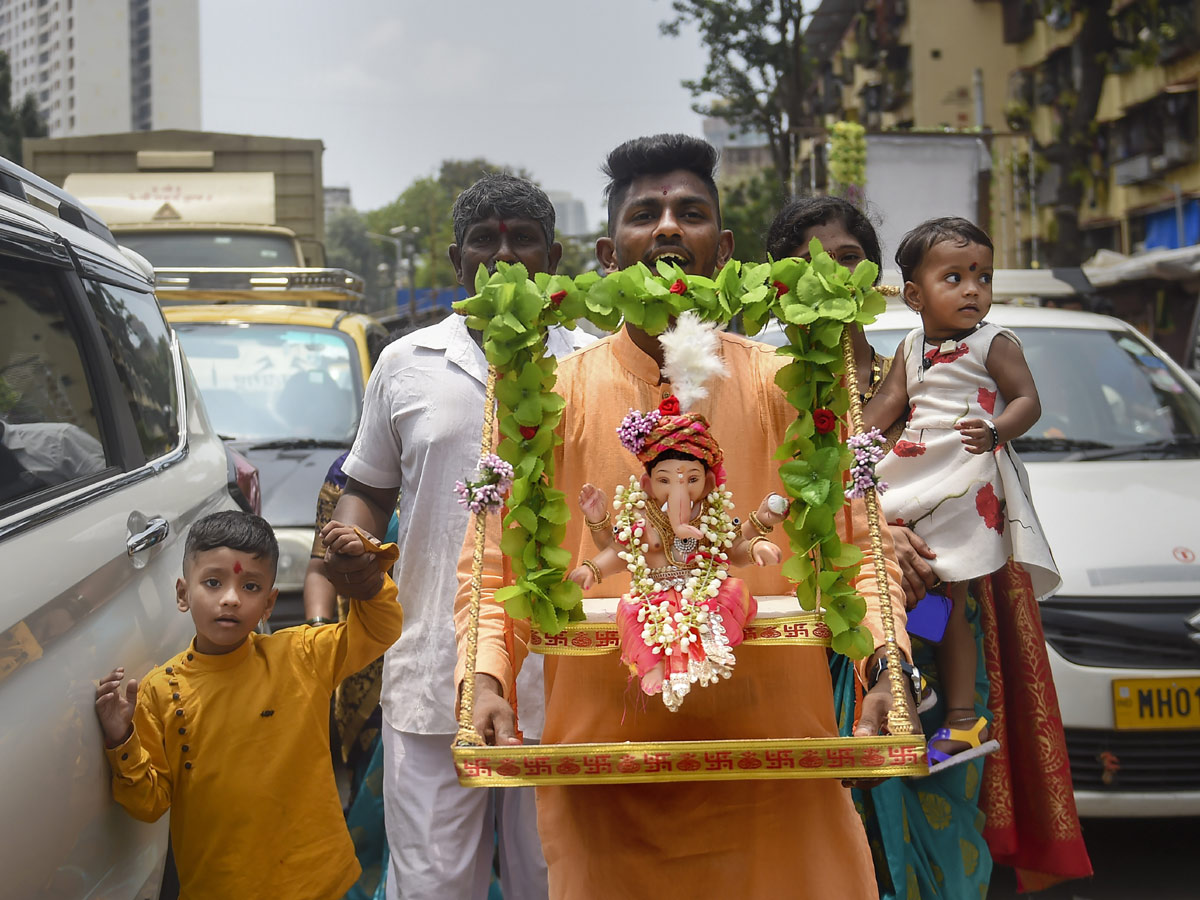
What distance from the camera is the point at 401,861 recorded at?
3127mm

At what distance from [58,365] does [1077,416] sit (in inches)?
170

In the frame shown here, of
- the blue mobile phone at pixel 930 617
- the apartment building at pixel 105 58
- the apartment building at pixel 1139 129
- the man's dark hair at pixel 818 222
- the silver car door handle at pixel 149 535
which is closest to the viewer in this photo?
the silver car door handle at pixel 149 535

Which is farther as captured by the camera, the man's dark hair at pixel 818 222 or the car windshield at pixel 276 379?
the car windshield at pixel 276 379

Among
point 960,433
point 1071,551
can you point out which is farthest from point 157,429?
point 1071,551

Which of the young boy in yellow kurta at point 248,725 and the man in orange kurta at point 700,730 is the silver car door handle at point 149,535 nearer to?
the young boy in yellow kurta at point 248,725

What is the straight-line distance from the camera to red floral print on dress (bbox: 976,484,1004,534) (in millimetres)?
3248

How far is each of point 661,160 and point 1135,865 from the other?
3.71 metres

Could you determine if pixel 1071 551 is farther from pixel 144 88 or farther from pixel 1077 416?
pixel 144 88

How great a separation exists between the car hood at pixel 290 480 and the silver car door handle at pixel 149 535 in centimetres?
224

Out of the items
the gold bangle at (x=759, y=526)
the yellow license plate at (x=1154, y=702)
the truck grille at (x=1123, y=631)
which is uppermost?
the gold bangle at (x=759, y=526)

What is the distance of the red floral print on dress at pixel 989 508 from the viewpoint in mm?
3248

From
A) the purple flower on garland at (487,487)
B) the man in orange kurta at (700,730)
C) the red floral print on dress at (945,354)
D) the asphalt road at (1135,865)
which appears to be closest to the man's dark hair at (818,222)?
the red floral print on dress at (945,354)

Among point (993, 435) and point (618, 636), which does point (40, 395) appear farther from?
point (993, 435)

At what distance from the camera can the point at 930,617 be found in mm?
3238
